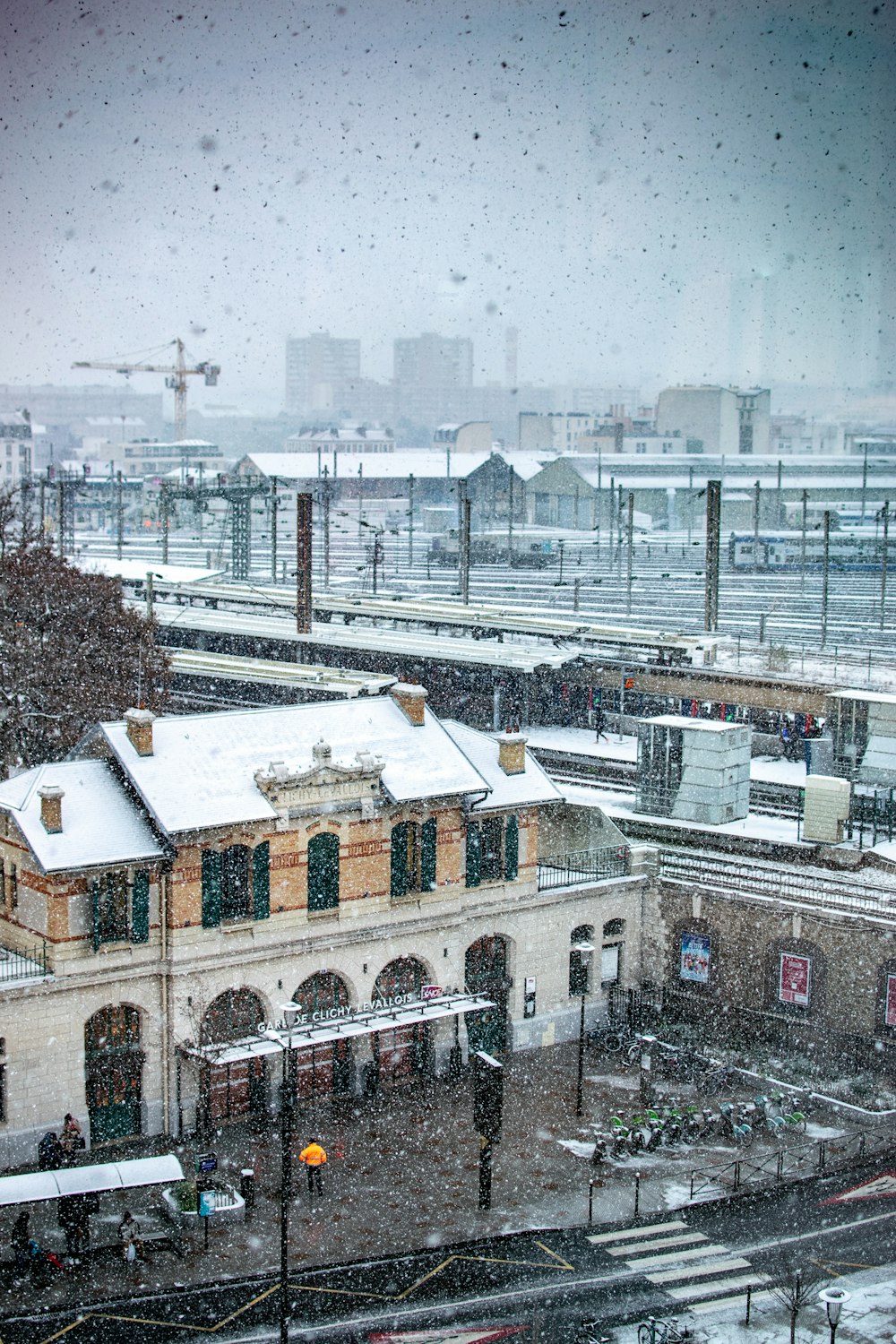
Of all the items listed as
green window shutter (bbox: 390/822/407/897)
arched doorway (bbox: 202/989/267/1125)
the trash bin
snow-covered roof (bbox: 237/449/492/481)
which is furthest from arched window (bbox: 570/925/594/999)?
snow-covered roof (bbox: 237/449/492/481)

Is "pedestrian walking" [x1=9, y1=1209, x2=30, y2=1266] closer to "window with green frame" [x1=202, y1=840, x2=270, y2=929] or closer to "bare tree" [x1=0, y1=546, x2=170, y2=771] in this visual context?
"window with green frame" [x1=202, y1=840, x2=270, y2=929]

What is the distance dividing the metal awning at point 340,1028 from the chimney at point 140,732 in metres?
5.82

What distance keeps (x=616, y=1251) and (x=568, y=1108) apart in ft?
19.3

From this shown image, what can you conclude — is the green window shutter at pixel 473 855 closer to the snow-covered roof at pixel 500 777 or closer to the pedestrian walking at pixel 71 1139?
the snow-covered roof at pixel 500 777

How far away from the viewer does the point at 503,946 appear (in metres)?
33.6

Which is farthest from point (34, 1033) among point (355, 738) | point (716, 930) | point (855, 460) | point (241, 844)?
point (855, 460)

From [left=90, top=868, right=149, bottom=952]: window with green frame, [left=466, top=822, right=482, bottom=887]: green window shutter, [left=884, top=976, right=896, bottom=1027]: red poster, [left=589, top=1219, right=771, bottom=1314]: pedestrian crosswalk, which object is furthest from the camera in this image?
[left=466, top=822, right=482, bottom=887]: green window shutter

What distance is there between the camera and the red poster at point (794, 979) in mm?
33406

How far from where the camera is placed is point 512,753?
34.0m

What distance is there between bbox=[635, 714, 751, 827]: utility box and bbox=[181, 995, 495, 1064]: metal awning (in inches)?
320

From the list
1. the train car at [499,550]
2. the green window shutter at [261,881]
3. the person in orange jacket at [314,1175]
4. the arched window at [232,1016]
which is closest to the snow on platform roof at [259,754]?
the green window shutter at [261,881]

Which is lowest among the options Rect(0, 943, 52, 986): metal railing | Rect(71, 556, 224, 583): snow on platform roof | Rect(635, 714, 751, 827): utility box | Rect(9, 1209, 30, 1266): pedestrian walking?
Rect(9, 1209, 30, 1266): pedestrian walking

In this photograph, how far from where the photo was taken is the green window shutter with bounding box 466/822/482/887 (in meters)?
32.9

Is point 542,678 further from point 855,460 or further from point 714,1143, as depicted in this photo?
point 855,460
